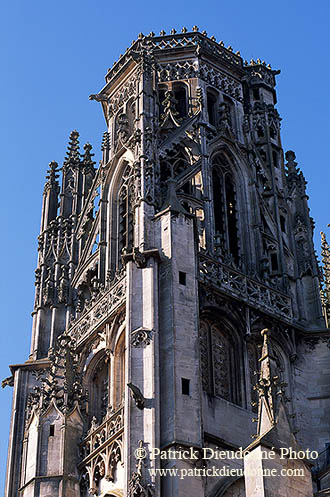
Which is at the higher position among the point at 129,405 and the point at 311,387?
the point at 311,387

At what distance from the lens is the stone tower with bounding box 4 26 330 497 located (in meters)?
34.7

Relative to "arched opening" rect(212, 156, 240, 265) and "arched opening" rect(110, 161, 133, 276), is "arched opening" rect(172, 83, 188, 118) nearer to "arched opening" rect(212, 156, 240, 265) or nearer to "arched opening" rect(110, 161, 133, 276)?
"arched opening" rect(212, 156, 240, 265)

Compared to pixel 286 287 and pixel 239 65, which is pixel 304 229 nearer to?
pixel 286 287

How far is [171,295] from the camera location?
120 ft

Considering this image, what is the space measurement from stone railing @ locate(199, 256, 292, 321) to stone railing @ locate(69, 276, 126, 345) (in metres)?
2.56

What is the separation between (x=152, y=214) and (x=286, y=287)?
5.42 metres

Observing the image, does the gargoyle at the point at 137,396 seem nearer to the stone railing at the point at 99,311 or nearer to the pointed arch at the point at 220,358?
the pointed arch at the point at 220,358

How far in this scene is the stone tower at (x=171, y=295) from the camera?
34.7m

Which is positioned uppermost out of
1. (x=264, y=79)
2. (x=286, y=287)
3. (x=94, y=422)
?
(x=264, y=79)

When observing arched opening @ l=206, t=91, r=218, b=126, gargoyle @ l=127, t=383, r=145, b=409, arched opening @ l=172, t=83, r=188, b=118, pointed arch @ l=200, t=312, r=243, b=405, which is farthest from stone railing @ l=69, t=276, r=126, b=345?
arched opening @ l=206, t=91, r=218, b=126

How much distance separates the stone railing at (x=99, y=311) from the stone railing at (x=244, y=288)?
8.39 ft

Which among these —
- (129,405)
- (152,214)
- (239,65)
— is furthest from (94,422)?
(239,65)

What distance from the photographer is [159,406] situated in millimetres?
34250

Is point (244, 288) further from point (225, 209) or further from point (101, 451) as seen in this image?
point (101, 451)
